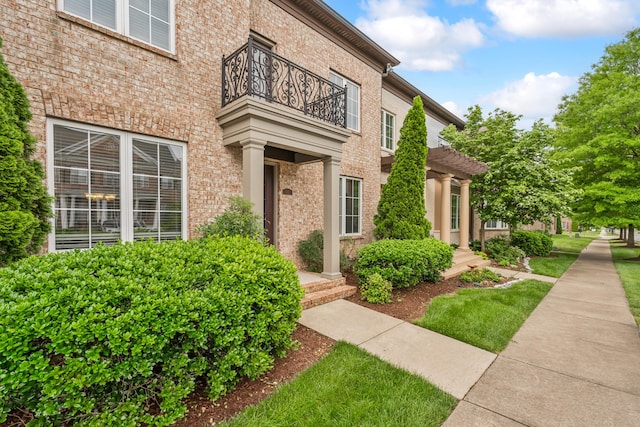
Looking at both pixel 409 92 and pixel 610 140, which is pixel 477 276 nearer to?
pixel 409 92

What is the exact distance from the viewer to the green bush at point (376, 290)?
594 cm

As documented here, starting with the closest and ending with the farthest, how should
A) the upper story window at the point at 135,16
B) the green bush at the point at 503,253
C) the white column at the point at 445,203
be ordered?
the upper story window at the point at 135,16
the white column at the point at 445,203
the green bush at the point at 503,253

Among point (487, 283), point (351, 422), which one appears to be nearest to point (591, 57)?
point (487, 283)

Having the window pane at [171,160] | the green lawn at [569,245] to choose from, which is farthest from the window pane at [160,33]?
the green lawn at [569,245]

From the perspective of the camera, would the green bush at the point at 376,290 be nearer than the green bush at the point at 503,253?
Yes

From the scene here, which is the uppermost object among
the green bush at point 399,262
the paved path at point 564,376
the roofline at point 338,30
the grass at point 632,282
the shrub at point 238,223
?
the roofline at point 338,30

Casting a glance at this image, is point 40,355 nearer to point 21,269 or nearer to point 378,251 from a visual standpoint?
point 21,269

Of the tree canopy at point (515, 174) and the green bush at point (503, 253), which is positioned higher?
the tree canopy at point (515, 174)

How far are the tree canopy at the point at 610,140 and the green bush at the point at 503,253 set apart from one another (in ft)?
11.4

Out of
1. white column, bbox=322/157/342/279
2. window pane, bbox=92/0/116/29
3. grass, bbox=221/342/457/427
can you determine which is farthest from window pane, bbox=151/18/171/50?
grass, bbox=221/342/457/427

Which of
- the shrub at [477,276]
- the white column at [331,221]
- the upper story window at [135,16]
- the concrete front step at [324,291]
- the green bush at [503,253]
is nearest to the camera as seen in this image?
the upper story window at [135,16]

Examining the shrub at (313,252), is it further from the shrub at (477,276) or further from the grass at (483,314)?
the shrub at (477,276)

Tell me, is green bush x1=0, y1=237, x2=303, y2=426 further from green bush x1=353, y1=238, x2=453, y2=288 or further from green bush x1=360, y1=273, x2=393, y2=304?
green bush x1=353, y1=238, x2=453, y2=288

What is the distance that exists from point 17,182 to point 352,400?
4.21 meters
